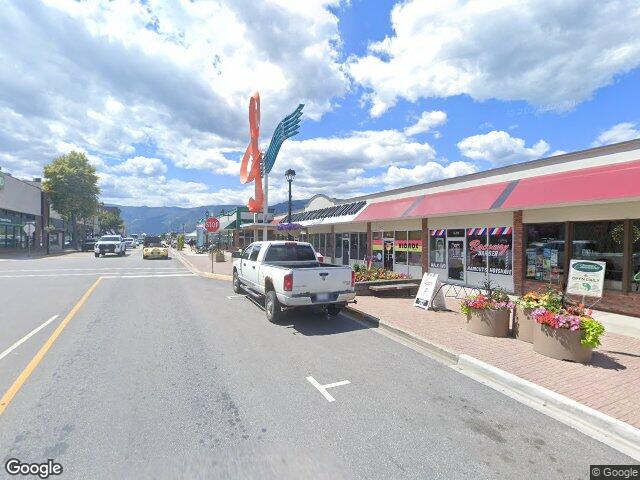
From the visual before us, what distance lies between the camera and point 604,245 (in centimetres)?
978

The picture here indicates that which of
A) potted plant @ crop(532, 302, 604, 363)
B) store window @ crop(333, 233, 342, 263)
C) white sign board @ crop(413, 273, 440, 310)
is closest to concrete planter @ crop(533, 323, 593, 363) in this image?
potted plant @ crop(532, 302, 604, 363)

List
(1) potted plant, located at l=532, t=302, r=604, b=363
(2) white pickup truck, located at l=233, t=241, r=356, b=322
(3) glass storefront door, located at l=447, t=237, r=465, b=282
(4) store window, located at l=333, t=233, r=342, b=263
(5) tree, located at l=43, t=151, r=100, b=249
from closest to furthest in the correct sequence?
(1) potted plant, located at l=532, t=302, r=604, b=363 → (2) white pickup truck, located at l=233, t=241, r=356, b=322 → (3) glass storefront door, located at l=447, t=237, r=465, b=282 → (4) store window, located at l=333, t=233, r=342, b=263 → (5) tree, located at l=43, t=151, r=100, b=249

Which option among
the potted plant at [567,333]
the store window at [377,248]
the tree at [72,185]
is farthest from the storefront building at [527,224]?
the tree at [72,185]

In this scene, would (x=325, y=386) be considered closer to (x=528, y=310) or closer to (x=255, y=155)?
(x=528, y=310)

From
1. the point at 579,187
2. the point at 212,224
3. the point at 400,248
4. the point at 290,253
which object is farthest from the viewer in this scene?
the point at 212,224

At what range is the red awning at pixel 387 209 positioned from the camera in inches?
634

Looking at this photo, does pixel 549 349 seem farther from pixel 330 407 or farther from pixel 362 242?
pixel 362 242

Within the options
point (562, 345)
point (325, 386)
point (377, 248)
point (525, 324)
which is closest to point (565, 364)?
point (562, 345)

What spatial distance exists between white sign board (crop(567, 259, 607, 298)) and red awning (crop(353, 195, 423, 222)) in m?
8.09

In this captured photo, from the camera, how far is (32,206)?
4100 centimetres

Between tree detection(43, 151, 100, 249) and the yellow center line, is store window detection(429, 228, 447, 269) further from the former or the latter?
tree detection(43, 151, 100, 249)

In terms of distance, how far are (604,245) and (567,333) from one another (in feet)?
19.9

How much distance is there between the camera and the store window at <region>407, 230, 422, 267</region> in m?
16.3

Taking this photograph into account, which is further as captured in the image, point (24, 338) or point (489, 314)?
point (489, 314)
